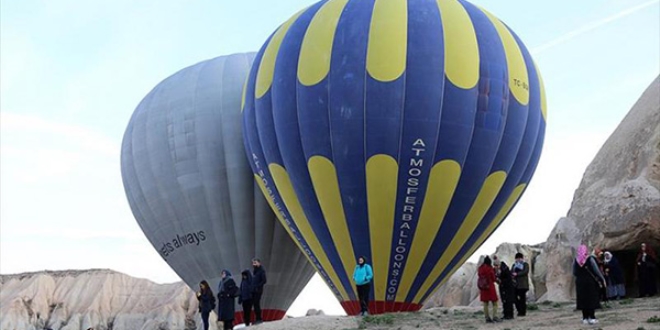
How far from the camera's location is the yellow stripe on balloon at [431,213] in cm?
1825

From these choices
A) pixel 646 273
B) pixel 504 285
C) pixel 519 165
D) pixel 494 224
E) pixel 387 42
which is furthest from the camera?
pixel 494 224

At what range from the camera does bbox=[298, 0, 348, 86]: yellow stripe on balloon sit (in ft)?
61.7

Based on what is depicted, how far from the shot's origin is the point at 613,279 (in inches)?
653

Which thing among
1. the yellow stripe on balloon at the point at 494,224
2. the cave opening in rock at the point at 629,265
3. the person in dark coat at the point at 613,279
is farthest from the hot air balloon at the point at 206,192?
the person in dark coat at the point at 613,279

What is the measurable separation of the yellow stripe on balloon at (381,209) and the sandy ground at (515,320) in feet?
9.46

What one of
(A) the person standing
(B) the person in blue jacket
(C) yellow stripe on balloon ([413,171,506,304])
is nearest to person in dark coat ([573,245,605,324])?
(A) the person standing

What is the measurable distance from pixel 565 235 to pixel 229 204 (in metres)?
8.51

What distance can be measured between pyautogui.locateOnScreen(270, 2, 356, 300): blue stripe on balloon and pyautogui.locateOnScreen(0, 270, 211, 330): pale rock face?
48.9 m

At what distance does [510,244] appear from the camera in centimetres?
3778

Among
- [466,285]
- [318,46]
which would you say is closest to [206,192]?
[318,46]

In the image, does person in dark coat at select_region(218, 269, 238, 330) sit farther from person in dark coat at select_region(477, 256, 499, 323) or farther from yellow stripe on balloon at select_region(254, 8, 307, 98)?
yellow stripe on balloon at select_region(254, 8, 307, 98)

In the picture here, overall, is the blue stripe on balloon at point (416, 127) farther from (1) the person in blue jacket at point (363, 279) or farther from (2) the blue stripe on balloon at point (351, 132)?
(1) the person in blue jacket at point (363, 279)

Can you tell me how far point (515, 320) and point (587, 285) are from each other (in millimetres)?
1636

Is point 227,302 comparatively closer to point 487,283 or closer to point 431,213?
point 487,283
